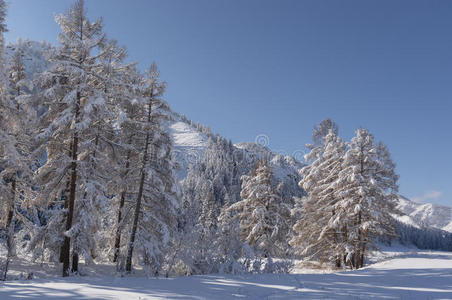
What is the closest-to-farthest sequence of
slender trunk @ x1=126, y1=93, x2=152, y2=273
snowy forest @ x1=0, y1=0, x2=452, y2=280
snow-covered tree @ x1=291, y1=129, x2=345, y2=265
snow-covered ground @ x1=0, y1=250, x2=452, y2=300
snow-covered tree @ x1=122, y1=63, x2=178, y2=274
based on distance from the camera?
snow-covered ground @ x1=0, y1=250, x2=452, y2=300
snowy forest @ x1=0, y1=0, x2=452, y2=280
slender trunk @ x1=126, y1=93, x2=152, y2=273
snow-covered tree @ x1=122, y1=63, x2=178, y2=274
snow-covered tree @ x1=291, y1=129, x2=345, y2=265

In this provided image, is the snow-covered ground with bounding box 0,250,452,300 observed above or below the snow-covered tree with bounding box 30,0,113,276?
below

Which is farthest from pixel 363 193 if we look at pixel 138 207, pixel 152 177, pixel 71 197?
pixel 71 197

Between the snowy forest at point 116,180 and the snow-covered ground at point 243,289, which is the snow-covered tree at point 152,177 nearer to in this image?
the snowy forest at point 116,180

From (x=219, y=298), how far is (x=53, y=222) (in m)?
12.0

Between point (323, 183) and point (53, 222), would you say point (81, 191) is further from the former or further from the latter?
point (323, 183)

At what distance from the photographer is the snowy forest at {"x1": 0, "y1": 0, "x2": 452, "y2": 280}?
40.8 ft

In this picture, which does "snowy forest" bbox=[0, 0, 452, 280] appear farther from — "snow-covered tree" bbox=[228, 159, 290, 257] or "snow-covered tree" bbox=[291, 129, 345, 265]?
"snow-covered tree" bbox=[228, 159, 290, 257]

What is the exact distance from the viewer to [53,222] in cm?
1386

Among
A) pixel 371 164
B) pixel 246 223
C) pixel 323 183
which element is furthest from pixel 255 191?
pixel 371 164

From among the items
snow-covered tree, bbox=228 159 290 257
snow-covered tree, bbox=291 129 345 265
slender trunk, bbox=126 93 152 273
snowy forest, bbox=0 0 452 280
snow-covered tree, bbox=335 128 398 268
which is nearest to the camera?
snowy forest, bbox=0 0 452 280

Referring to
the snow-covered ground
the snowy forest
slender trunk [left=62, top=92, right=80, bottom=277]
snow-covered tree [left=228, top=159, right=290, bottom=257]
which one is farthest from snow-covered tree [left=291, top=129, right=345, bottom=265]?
slender trunk [left=62, top=92, right=80, bottom=277]

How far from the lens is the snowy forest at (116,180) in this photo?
12422 millimetres

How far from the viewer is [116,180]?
14.8m

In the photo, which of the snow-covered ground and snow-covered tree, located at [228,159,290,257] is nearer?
the snow-covered ground
